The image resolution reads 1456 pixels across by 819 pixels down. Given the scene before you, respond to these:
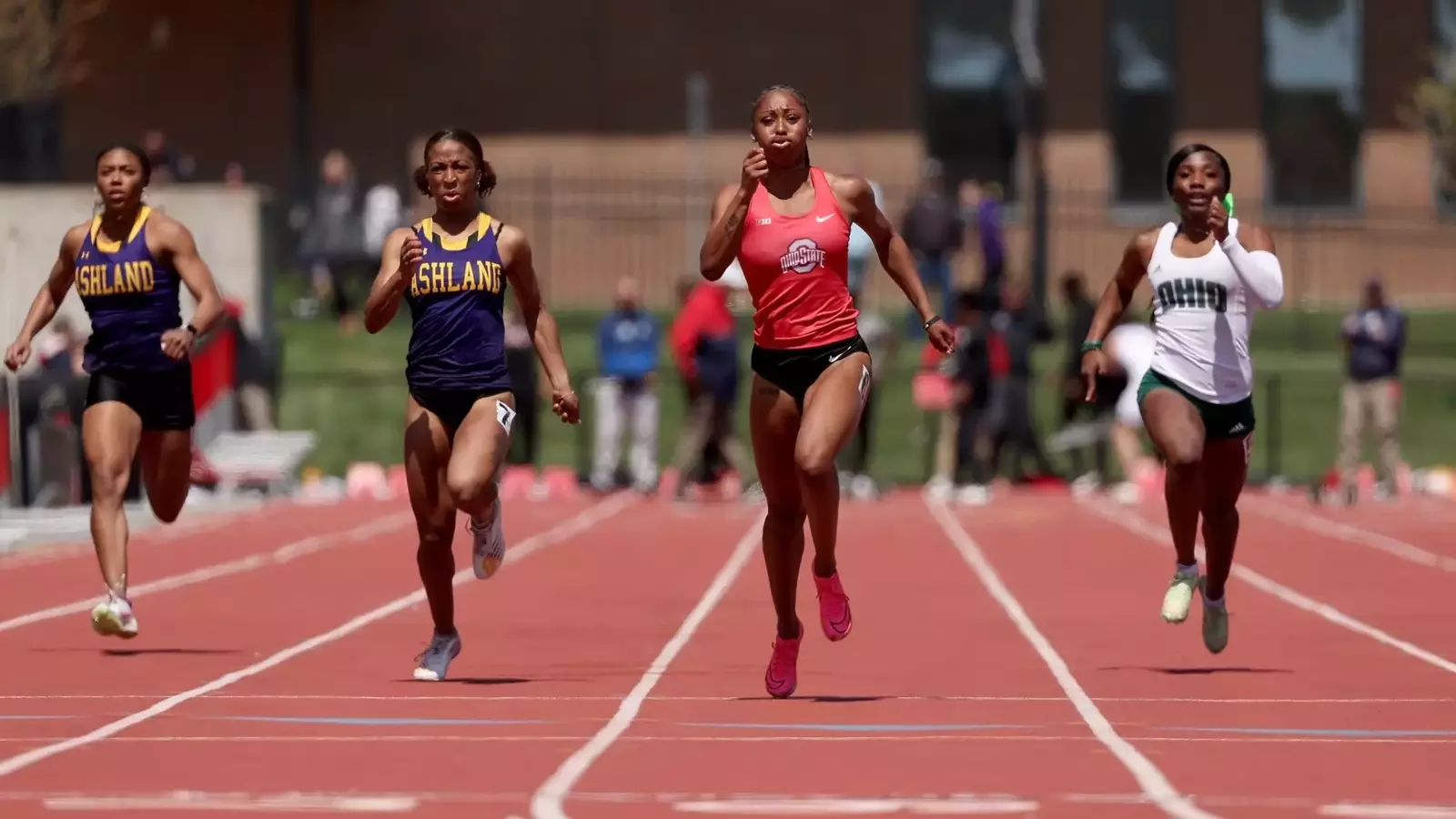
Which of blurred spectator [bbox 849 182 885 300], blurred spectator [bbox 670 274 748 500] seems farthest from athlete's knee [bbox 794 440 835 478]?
blurred spectator [bbox 849 182 885 300]

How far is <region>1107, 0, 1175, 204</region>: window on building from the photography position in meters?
40.5

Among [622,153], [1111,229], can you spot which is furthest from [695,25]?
[1111,229]

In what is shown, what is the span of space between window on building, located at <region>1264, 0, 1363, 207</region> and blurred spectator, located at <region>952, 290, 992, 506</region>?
13.9m

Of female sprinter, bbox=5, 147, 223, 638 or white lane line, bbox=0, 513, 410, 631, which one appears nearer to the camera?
female sprinter, bbox=5, 147, 223, 638

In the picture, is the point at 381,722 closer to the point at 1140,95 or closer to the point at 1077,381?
the point at 1077,381

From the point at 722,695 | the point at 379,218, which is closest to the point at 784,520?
the point at 722,695

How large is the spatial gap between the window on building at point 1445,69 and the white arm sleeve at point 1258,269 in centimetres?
2632

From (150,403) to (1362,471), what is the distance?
60.1 ft

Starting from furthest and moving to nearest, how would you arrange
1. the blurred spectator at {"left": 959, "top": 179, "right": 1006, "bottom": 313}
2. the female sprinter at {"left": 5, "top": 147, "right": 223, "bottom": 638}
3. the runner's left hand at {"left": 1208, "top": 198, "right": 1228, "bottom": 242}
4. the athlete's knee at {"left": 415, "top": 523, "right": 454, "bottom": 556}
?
the blurred spectator at {"left": 959, "top": 179, "right": 1006, "bottom": 313}
the female sprinter at {"left": 5, "top": 147, "right": 223, "bottom": 638}
the runner's left hand at {"left": 1208, "top": 198, "right": 1228, "bottom": 242}
the athlete's knee at {"left": 415, "top": 523, "right": 454, "bottom": 556}

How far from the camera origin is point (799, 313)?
11188mm

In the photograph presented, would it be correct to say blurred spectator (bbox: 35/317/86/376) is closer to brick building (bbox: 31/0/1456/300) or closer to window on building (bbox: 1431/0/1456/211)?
brick building (bbox: 31/0/1456/300)

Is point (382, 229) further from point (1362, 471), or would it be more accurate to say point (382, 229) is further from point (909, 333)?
point (1362, 471)

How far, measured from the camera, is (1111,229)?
131ft

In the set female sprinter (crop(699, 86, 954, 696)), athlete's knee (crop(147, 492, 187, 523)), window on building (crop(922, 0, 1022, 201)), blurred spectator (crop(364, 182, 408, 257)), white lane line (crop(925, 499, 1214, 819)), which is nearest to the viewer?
white lane line (crop(925, 499, 1214, 819))
